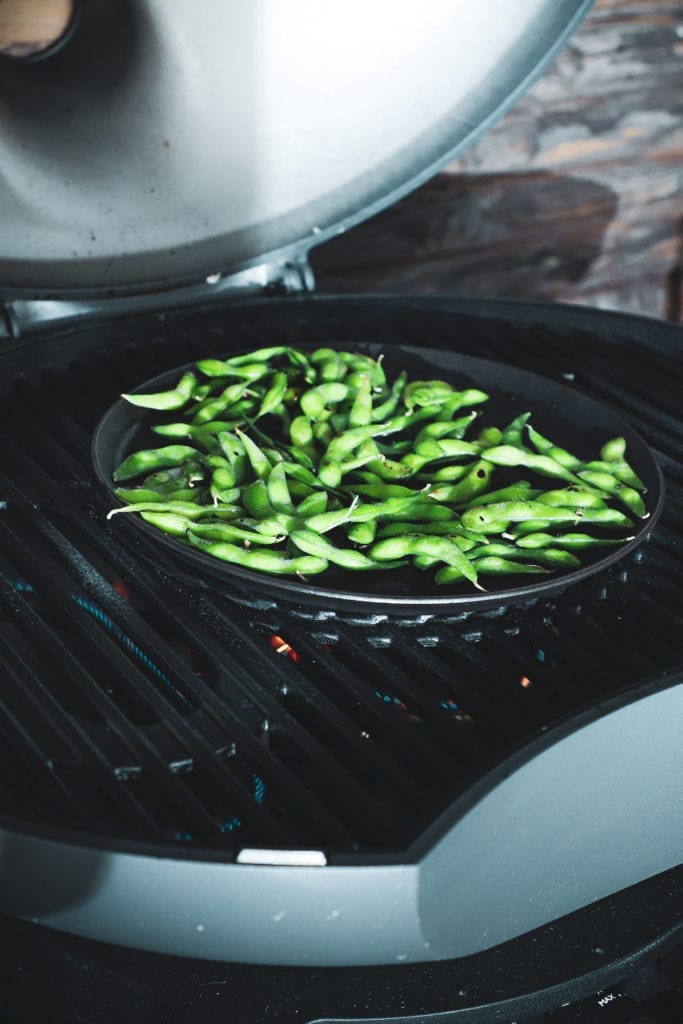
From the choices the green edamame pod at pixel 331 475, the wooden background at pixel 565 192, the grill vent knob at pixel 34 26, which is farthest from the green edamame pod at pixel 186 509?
the wooden background at pixel 565 192

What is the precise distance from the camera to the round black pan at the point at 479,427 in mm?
1076

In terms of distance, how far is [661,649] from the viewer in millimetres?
1076

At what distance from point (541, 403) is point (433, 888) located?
85 centimetres

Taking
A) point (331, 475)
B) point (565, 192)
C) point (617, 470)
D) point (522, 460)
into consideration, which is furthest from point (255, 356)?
point (565, 192)

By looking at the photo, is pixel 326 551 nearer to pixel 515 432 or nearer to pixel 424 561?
pixel 424 561

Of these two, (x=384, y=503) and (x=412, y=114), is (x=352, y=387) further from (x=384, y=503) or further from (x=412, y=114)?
(x=412, y=114)

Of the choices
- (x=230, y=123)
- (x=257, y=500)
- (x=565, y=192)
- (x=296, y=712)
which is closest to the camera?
(x=296, y=712)

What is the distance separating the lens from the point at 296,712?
102cm

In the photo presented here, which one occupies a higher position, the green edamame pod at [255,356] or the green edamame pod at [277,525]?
the green edamame pod at [255,356]

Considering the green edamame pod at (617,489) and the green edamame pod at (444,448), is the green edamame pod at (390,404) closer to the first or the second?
the green edamame pod at (444,448)

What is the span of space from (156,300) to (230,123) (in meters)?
0.31

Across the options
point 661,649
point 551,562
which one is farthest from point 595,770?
point 551,562

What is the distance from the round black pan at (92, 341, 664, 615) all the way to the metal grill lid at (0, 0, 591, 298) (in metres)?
0.29

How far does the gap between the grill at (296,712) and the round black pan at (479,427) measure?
0.03m
